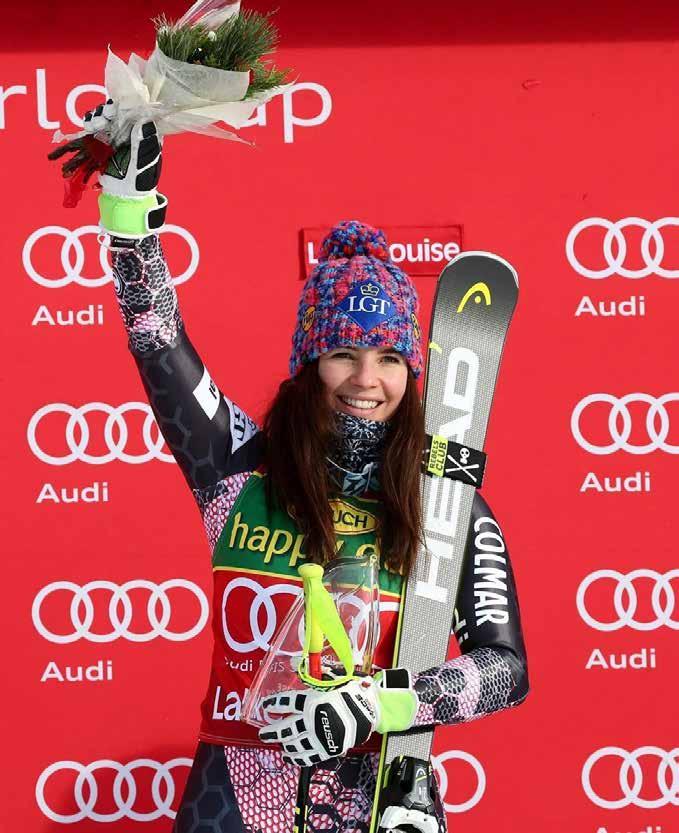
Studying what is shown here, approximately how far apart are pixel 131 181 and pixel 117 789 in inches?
73.9

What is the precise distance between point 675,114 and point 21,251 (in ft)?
5.62

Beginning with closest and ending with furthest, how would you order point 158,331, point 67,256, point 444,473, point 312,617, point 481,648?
1. point 312,617
2. point 158,331
3. point 481,648
4. point 444,473
5. point 67,256

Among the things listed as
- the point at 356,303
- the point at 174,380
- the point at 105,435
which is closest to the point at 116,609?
the point at 105,435

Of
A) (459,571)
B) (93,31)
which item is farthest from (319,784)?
(93,31)

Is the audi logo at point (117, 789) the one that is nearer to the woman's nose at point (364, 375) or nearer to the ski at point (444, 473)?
the ski at point (444, 473)

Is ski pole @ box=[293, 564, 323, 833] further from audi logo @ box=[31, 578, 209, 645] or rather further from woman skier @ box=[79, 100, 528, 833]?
audi logo @ box=[31, 578, 209, 645]

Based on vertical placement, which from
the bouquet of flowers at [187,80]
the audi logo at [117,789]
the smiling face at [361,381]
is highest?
the bouquet of flowers at [187,80]

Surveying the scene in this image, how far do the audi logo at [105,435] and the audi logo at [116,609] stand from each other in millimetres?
311

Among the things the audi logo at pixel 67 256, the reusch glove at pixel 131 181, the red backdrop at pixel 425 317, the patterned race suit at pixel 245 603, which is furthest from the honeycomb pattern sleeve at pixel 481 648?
the audi logo at pixel 67 256

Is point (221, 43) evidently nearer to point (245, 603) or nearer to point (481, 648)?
point (245, 603)

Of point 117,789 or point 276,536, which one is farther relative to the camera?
point 117,789

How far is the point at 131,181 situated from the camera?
2004mm

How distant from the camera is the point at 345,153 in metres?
3.34

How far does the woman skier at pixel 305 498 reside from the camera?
2127 millimetres
